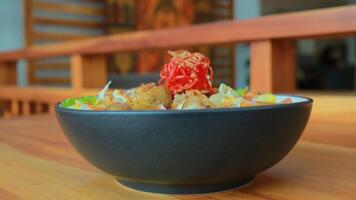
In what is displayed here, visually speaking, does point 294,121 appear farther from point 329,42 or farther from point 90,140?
point 329,42

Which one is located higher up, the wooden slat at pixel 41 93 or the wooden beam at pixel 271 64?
the wooden beam at pixel 271 64

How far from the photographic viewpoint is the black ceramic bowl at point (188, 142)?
1.21 feet

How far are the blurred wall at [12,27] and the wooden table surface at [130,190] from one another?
9.84ft

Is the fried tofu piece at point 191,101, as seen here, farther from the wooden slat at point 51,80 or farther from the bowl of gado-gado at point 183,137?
the wooden slat at point 51,80

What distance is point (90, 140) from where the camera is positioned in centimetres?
41

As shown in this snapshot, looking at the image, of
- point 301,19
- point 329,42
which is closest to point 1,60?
point 301,19

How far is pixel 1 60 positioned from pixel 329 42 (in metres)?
7.61

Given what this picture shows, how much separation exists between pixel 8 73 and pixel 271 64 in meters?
1.76

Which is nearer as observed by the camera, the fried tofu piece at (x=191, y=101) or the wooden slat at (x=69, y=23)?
the fried tofu piece at (x=191, y=101)

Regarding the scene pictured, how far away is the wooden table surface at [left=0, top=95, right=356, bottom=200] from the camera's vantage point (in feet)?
1.36

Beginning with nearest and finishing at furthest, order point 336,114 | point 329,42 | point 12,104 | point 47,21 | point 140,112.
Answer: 1. point 140,112
2. point 336,114
3. point 12,104
4. point 47,21
5. point 329,42

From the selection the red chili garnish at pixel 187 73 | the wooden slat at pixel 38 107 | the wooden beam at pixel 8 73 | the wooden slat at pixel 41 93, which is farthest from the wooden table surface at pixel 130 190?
the wooden beam at pixel 8 73

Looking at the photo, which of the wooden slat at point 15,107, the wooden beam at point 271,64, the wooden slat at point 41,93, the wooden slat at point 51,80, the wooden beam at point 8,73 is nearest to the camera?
the wooden beam at point 271,64

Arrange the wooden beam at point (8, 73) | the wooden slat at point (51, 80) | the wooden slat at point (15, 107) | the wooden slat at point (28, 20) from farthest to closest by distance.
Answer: the wooden slat at point (51, 80)
the wooden slat at point (28, 20)
the wooden beam at point (8, 73)
the wooden slat at point (15, 107)
